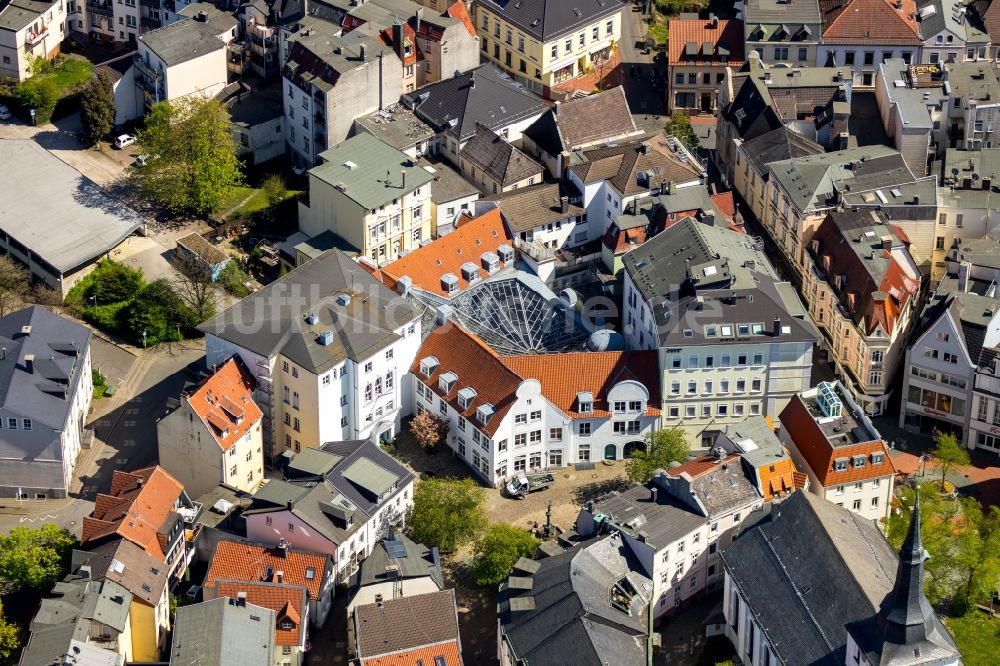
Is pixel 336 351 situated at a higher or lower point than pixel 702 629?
higher

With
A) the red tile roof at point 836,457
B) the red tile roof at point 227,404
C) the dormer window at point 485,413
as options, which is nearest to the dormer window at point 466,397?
the dormer window at point 485,413

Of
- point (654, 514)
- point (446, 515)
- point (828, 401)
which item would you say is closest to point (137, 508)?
point (446, 515)

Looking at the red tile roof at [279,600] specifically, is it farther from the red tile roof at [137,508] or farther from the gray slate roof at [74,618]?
the gray slate roof at [74,618]

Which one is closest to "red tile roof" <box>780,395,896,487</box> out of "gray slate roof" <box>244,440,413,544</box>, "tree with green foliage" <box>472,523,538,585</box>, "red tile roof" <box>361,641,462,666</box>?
"tree with green foliage" <box>472,523,538,585</box>

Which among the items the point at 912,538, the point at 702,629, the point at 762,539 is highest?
the point at 912,538

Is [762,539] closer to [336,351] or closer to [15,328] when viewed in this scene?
[336,351]

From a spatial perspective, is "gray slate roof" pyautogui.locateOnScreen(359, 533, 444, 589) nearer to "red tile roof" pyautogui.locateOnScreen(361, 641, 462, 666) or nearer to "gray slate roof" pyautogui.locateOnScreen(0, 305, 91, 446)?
"red tile roof" pyautogui.locateOnScreen(361, 641, 462, 666)

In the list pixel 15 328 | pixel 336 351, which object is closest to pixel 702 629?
pixel 336 351
